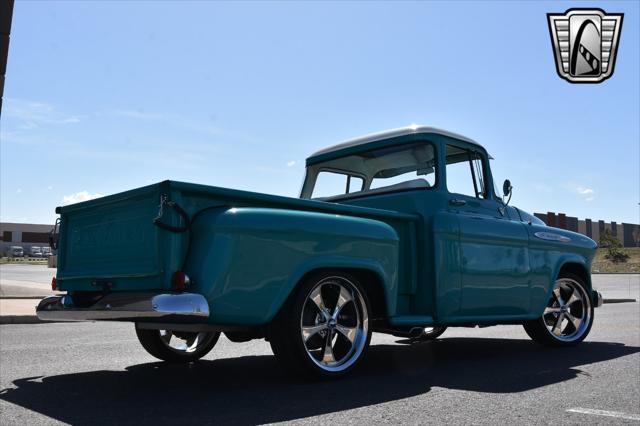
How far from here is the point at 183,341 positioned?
252 inches

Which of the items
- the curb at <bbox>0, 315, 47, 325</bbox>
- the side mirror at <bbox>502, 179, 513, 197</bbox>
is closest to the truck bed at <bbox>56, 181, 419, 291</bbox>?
the side mirror at <bbox>502, 179, 513, 197</bbox>

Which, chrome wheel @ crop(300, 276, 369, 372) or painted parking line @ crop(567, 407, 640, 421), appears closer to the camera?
painted parking line @ crop(567, 407, 640, 421)

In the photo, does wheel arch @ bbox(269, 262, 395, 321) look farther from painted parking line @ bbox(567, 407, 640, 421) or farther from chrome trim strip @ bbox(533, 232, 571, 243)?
chrome trim strip @ bbox(533, 232, 571, 243)

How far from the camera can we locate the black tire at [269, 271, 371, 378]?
182 inches

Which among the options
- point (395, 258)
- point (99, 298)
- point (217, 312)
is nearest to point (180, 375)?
point (99, 298)

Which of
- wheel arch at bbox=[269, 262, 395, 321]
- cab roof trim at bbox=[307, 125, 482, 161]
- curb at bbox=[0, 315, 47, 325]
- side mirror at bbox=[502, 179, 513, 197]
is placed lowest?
curb at bbox=[0, 315, 47, 325]

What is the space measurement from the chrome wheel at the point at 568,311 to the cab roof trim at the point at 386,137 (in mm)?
2182

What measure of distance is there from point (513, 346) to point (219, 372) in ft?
12.5

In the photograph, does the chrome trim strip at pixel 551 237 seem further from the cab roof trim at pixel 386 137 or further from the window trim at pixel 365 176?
the window trim at pixel 365 176

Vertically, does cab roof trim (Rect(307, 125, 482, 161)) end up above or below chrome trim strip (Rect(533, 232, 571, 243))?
above

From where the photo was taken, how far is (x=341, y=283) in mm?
5051

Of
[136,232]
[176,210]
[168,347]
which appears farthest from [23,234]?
[176,210]

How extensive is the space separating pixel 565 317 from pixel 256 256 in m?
4.81

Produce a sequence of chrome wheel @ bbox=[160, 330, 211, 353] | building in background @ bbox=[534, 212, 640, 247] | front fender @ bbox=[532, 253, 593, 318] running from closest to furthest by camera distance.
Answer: chrome wheel @ bbox=[160, 330, 211, 353]
front fender @ bbox=[532, 253, 593, 318]
building in background @ bbox=[534, 212, 640, 247]
